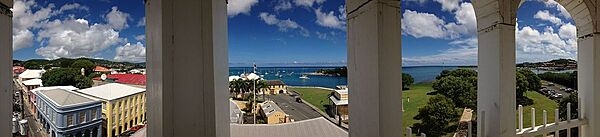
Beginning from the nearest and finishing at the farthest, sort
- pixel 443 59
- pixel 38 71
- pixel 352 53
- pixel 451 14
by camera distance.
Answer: pixel 38 71
pixel 352 53
pixel 443 59
pixel 451 14

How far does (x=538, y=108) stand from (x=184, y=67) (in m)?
2.83

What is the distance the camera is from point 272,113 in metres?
2.09

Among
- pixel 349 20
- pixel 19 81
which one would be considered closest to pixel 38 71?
pixel 19 81

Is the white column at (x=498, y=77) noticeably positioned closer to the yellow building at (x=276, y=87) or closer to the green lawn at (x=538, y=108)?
the green lawn at (x=538, y=108)

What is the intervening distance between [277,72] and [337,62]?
34 centimetres

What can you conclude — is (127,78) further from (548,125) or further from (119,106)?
(548,125)

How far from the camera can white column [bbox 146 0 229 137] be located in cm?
96

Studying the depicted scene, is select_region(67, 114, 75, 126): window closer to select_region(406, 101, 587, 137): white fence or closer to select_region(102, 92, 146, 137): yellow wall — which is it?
select_region(102, 92, 146, 137): yellow wall

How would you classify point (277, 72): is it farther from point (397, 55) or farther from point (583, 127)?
point (583, 127)

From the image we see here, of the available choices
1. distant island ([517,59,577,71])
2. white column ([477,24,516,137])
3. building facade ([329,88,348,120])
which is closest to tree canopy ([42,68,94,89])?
building facade ([329,88,348,120])

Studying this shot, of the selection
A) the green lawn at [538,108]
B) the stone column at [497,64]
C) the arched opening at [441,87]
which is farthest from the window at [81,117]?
the green lawn at [538,108]

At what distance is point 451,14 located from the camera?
12.8 feet

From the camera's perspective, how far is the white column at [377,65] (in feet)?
4.33

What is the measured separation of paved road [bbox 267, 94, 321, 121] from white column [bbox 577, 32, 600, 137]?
2125 millimetres
